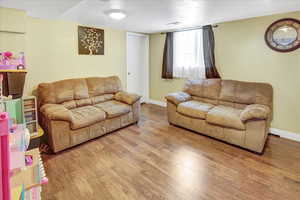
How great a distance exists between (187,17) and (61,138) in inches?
118

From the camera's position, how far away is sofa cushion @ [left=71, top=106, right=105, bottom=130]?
279 cm

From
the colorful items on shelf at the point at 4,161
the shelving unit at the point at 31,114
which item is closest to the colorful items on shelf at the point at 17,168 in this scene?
the colorful items on shelf at the point at 4,161

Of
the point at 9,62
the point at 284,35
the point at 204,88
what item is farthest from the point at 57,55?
the point at 284,35

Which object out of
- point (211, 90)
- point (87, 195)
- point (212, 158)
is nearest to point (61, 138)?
point (87, 195)

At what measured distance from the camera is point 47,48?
3.33 m

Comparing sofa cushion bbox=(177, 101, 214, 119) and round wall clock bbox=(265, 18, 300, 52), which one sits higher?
round wall clock bbox=(265, 18, 300, 52)

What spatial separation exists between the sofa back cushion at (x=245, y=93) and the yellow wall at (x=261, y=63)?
0.25m

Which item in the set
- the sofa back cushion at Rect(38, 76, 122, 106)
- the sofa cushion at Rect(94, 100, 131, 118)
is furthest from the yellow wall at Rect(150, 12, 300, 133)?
the sofa back cushion at Rect(38, 76, 122, 106)

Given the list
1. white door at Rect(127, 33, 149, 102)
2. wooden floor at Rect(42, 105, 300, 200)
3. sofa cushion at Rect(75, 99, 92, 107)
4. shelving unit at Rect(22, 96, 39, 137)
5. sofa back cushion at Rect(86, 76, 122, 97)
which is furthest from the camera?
white door at Rect(127, 33, 149, 102)

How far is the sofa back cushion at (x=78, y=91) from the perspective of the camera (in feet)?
10.2

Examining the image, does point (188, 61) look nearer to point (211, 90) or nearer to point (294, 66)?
point (211, 90)

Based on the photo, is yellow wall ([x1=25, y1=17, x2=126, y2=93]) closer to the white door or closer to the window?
the white door

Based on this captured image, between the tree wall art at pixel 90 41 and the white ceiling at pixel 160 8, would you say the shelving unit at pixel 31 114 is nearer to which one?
the white ceiling at pixel 160 8

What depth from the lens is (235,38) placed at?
360cm
